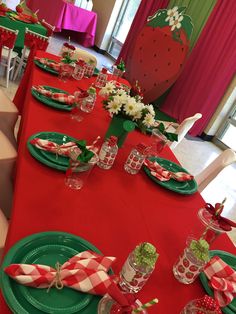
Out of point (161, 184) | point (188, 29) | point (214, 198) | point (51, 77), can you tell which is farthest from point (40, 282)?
point (188, 29)

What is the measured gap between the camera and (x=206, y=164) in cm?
419

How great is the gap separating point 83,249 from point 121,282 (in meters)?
0.14

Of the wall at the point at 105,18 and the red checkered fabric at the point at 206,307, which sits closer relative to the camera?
the red checkered fabric at the point at 206,307

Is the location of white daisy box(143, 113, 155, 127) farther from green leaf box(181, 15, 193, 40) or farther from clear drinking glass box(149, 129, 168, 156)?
green leaf box(181, 15, 193, 40)

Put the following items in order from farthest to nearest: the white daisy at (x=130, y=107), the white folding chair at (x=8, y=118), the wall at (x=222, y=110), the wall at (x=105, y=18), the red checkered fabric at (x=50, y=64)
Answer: the wall at (x=105, y=18)
the wall at (x=222, y=110)
the red checkered fabric at (x=50, y=64)
the white folding chair at (x=8, y=118)
the white daisy at (x=130, y=107)

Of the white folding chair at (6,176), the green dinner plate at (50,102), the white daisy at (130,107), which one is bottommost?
the white folding chair at (6,176)

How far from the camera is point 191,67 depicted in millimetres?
4930

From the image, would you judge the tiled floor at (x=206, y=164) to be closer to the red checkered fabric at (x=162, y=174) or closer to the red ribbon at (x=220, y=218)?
the red checkered fabric at (x=162, y=174)

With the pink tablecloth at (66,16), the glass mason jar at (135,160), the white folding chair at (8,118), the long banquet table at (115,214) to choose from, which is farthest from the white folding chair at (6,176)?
the pink tablecloth at (66,16)

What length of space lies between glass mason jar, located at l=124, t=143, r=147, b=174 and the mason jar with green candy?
1.97 ft

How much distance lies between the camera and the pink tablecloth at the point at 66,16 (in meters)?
6.16

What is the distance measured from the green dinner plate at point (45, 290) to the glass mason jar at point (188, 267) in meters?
0.25

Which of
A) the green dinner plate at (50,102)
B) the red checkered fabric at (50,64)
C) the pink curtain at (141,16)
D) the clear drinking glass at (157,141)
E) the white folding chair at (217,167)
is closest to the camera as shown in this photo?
the clear drinking glass at (157,141)

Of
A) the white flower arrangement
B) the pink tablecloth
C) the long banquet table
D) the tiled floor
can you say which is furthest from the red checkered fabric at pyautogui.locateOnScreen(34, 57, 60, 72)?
the pink tablecloth
